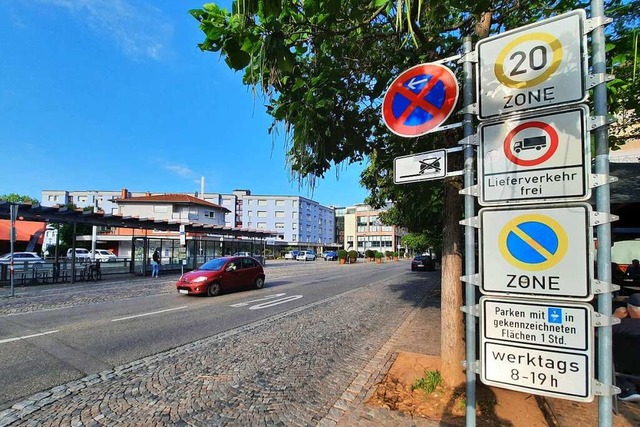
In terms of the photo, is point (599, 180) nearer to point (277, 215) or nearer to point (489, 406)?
point (489, 406)

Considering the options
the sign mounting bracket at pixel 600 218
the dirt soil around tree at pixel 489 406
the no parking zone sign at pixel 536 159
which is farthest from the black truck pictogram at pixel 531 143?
the dirt soil around tree at pixel 489 406

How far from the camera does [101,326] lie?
26.8 ft

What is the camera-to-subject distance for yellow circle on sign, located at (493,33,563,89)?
2.12 metres

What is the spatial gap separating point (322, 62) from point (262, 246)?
4158 centimetres

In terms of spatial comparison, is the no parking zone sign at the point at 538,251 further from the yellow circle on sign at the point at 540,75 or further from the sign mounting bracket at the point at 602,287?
the yellow circle on sign at the point at 540,75

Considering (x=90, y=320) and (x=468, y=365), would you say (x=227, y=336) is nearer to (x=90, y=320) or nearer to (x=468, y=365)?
(x=90, y=320)

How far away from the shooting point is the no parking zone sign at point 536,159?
2.00 meters

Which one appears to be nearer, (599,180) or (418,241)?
(599,180)

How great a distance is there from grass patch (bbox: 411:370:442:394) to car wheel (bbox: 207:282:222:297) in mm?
10612

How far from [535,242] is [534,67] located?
1038mm

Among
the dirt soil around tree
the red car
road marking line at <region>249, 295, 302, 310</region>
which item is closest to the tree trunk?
the dirt soil around tree

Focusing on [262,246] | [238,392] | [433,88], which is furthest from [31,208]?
[262,246]

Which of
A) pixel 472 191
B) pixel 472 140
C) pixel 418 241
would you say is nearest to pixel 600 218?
pixel 472 191

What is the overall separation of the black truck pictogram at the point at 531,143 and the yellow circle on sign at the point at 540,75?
334 millimetres
